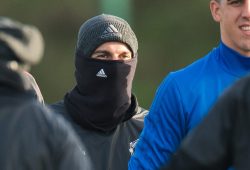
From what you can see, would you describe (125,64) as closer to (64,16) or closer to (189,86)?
(189,86)

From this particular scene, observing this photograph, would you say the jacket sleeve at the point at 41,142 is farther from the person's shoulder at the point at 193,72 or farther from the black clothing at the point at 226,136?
the person's shoulder at the point at 193,72

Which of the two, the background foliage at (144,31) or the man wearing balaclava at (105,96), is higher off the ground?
the man wearing balaclava at (105,96)

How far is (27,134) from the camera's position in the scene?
4215 millimetres

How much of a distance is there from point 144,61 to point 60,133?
15342 mm

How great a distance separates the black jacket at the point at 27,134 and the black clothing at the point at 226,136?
58 centimetres

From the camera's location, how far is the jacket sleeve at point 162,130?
16.4 ft

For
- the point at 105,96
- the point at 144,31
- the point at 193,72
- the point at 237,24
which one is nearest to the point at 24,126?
the point at 193,72

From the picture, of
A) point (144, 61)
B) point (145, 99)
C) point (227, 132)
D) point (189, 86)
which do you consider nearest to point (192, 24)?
point (144, 61)

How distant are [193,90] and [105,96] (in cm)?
140

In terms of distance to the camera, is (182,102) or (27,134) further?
(182,102)

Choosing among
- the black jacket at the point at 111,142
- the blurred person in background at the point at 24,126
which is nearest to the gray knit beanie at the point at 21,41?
the blurred person in background at the point at 24,126

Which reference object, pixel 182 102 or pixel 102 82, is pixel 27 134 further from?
pixel 102 82

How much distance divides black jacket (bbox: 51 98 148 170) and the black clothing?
7.07 ft

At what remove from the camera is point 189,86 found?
199 inches
